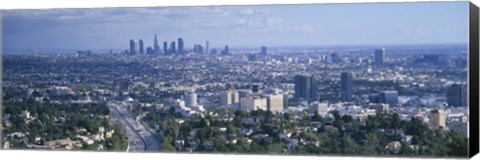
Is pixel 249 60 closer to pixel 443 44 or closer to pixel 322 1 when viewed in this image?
pixel 322 1

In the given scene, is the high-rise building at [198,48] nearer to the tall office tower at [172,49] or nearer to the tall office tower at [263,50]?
the tall office tower at [172,49]

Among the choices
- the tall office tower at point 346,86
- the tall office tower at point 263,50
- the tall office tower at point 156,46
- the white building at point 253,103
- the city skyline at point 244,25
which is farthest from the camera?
the tall office tower at point 156,46

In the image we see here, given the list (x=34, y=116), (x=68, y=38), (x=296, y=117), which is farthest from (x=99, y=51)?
(x=296, y=117)

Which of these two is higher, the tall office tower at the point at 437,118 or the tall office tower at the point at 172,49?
the tall office tower at the point at 172,49

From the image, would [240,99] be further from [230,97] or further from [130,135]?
[130,135]

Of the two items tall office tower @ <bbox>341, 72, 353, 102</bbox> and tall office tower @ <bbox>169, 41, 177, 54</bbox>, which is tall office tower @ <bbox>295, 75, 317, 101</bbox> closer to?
tall office tower @ <bbox>341, 72, 353, 102</bbox>

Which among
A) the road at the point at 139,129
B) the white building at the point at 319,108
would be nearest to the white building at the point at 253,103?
the white building at the point at 319,108
